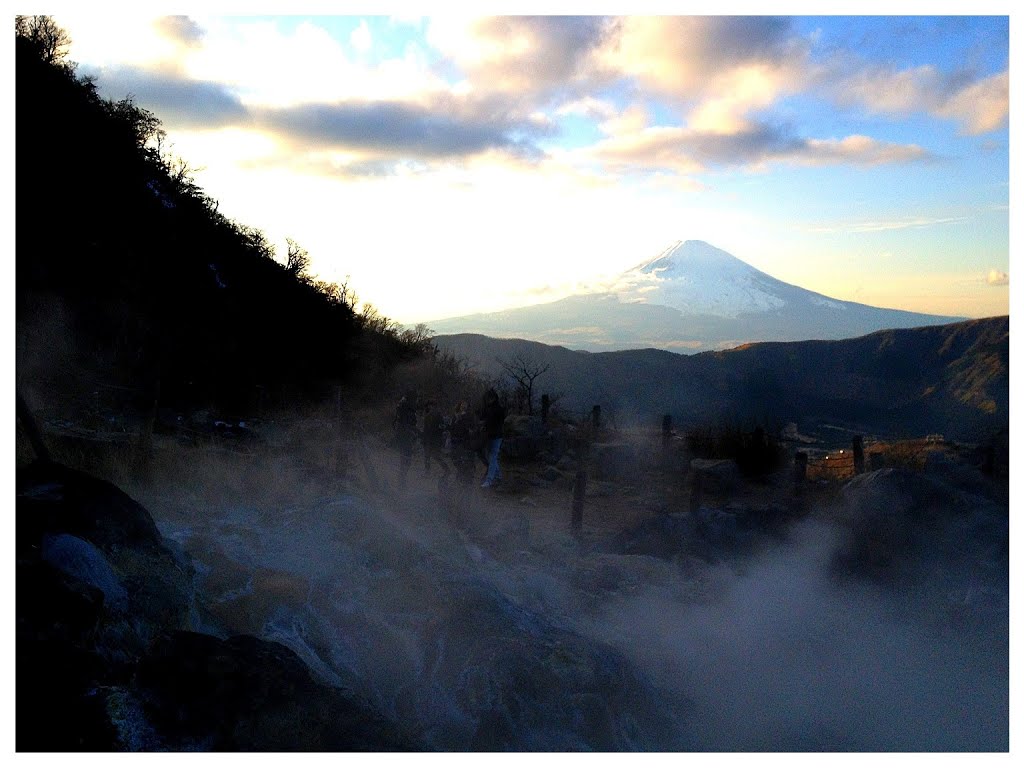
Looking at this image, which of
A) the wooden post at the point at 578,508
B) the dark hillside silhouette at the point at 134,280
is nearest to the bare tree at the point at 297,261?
the dark hillside silhouette at the point at 134,280

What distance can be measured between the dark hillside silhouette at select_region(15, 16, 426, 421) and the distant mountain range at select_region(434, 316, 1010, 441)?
19.6 m

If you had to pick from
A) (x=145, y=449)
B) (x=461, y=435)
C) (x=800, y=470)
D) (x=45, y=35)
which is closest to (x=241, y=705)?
(x=145, y=449)

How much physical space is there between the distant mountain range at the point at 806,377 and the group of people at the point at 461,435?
26549 millimetres

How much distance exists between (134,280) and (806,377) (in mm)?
44137

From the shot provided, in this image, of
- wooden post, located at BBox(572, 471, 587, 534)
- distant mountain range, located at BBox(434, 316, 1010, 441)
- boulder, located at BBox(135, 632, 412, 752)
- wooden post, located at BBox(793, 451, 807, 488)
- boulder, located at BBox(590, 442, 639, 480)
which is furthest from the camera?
distant mountain range, located at BBox(434, 316, 1010, 441)

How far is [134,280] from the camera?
14430 millimetres

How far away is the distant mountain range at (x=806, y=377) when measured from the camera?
38.6 meters

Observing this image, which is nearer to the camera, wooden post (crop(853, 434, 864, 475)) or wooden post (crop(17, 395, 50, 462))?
wooden post (crop(17, 395, 50, 462))

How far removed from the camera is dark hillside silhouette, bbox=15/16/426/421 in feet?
42.2

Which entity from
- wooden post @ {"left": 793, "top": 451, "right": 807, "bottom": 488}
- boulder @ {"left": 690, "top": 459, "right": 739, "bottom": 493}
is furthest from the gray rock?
boulder @ {"left": 690, "top": 459, "right": 739, "bottom": 493}

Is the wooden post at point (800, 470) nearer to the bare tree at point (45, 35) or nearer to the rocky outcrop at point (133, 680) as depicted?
the rocky outcrop at point (133, 680)

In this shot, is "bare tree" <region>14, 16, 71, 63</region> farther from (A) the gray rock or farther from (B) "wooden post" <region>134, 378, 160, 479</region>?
(A) the gray rock

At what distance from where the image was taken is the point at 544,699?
5035mm
